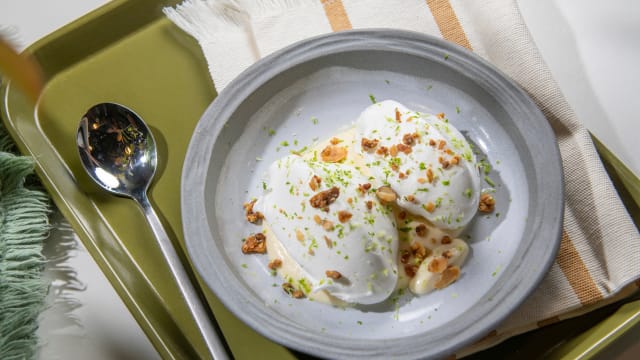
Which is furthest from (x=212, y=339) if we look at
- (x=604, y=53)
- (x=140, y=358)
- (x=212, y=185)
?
(x=604, y=53)

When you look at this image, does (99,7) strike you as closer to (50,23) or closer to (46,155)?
(50,23)

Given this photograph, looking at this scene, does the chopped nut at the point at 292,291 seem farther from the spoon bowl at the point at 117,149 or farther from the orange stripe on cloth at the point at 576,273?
the orange stripe on cloth at the point at 576,273

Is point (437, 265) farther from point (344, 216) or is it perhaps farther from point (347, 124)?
point (347, 124)

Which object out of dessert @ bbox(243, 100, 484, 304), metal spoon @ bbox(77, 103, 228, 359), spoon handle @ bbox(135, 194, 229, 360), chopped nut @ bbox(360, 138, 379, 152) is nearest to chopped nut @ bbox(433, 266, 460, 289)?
dessert @ bbox(243, 100, 484, 304)

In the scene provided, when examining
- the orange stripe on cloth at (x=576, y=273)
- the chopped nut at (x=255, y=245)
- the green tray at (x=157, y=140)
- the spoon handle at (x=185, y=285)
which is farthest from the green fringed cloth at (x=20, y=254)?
the orange stripe on cloth at (x=576, y=273)

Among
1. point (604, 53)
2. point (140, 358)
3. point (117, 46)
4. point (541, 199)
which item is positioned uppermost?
point (604, 53)

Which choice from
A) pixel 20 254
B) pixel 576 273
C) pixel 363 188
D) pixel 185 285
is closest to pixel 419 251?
pixel 363 188
